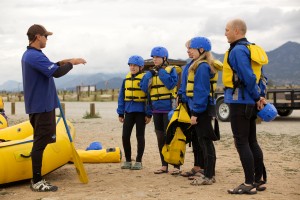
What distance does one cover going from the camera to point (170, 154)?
630cm

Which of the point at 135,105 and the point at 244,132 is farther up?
the point at 135,105

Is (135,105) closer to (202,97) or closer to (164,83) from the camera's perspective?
(164,83)

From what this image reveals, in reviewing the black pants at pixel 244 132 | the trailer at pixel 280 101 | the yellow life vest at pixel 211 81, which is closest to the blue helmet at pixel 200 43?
the yellow life vest at pixel 211 81

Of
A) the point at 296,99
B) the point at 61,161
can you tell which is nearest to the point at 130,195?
the point at 61,161

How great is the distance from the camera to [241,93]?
510cm

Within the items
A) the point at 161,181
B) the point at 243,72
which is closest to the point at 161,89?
the point at 161,181

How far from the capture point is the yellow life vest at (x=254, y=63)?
5.04m

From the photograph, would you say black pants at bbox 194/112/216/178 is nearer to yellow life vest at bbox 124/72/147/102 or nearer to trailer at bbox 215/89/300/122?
yellow life vest at bbox 124/72/147/102

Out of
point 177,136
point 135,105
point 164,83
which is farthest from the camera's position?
point 135,105

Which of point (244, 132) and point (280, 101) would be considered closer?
point (244, 132)

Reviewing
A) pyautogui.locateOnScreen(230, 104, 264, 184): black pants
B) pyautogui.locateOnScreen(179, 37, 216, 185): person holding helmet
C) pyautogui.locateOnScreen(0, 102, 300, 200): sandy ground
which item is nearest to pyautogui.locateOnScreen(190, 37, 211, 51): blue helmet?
pyautogui.locateOnScreen(179, 37, 216, 185): person holding helmet

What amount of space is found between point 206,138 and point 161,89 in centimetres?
115

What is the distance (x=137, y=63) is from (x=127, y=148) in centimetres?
129

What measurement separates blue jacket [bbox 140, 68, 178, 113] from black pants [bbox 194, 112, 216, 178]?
0.88m
